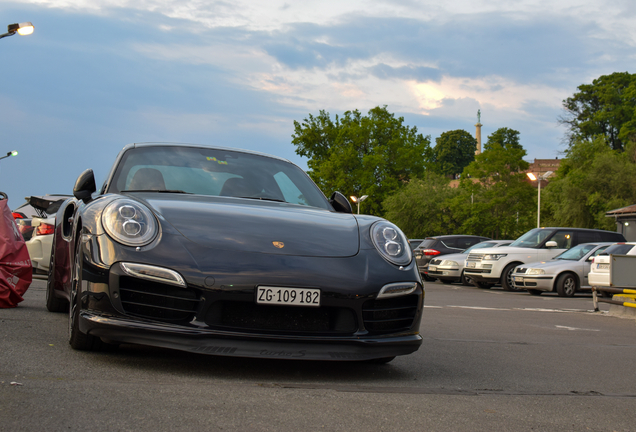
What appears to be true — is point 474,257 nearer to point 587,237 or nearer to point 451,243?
point 587,237

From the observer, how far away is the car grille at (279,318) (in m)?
3.92

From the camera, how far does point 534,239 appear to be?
21.3m

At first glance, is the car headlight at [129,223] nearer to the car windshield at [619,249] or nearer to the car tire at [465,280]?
the car windshield at [619,249]

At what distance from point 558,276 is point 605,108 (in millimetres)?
54119

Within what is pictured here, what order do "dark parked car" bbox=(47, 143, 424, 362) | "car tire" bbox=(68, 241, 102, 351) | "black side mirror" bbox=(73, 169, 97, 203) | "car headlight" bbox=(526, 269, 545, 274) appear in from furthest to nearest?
"car headlight" bbox=(526, 269, 545, 274)
"black side mirror" bbox=(73, 169, 97, 203)
"car tire" bbox=(68, 241, 102, 351)
"dark parked car" bbox=(47, 143, 424, 362)

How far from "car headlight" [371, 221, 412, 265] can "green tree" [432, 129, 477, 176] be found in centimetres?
10734

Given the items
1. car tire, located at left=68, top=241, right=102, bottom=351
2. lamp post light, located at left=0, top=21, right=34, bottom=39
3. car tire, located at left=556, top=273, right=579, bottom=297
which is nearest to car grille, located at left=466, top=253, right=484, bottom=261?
car tire, located at left=556, top=273, right=579, bottom=297

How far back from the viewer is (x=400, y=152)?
6219 cm

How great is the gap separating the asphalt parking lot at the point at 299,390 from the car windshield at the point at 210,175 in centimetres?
118

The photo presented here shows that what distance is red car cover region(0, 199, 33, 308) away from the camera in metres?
6.93

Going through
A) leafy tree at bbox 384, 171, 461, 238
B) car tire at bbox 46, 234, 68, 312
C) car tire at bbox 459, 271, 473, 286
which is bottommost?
car tire at bbox 459, 271, 473, 286

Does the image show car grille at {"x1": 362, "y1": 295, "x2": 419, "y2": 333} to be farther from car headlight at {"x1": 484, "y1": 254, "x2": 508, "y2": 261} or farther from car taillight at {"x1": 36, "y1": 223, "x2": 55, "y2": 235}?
car headlight at {"x1": 484, "y1": 254, "x2": 508, "y2": 261}

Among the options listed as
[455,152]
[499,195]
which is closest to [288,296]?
[499,195]

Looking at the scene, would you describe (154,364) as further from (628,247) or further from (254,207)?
(628,247)
